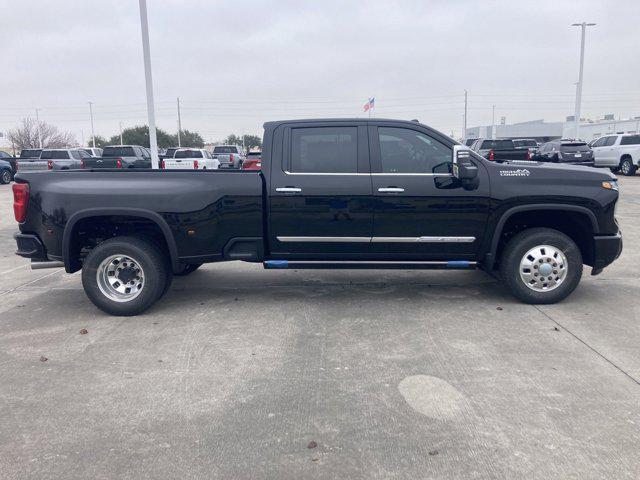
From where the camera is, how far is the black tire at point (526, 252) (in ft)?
18.6

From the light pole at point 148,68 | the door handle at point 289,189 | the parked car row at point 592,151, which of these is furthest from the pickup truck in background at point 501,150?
the door handle at point 289,189

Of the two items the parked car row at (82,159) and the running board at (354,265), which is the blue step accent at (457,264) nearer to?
the running board at (354,265)

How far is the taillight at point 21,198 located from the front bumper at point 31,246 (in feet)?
0.64

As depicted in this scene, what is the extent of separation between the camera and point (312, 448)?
3.14 m

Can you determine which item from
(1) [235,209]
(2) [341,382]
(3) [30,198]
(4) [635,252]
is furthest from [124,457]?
(4) [635,252]

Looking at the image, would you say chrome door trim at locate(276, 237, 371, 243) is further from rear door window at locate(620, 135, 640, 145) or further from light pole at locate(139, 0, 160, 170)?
rear door window at locate(620, 135, 640, 145)

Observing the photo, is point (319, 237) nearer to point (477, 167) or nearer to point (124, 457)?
point (477, 167)

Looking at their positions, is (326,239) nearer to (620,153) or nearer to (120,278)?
(120,278)

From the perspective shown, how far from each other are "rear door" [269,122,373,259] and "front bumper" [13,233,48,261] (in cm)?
237

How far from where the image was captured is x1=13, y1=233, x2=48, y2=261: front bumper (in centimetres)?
561

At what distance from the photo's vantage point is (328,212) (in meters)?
5.61

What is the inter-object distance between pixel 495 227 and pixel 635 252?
4297 millimetres

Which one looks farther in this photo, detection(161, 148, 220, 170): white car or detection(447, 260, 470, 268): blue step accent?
detection(161, 148, 220, 170): white car

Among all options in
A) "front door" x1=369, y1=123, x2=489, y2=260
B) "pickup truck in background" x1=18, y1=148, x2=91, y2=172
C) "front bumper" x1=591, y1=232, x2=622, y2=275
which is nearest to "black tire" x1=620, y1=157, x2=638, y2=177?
"front bumper" x1=591, y1=232, x2=622, y2=275
